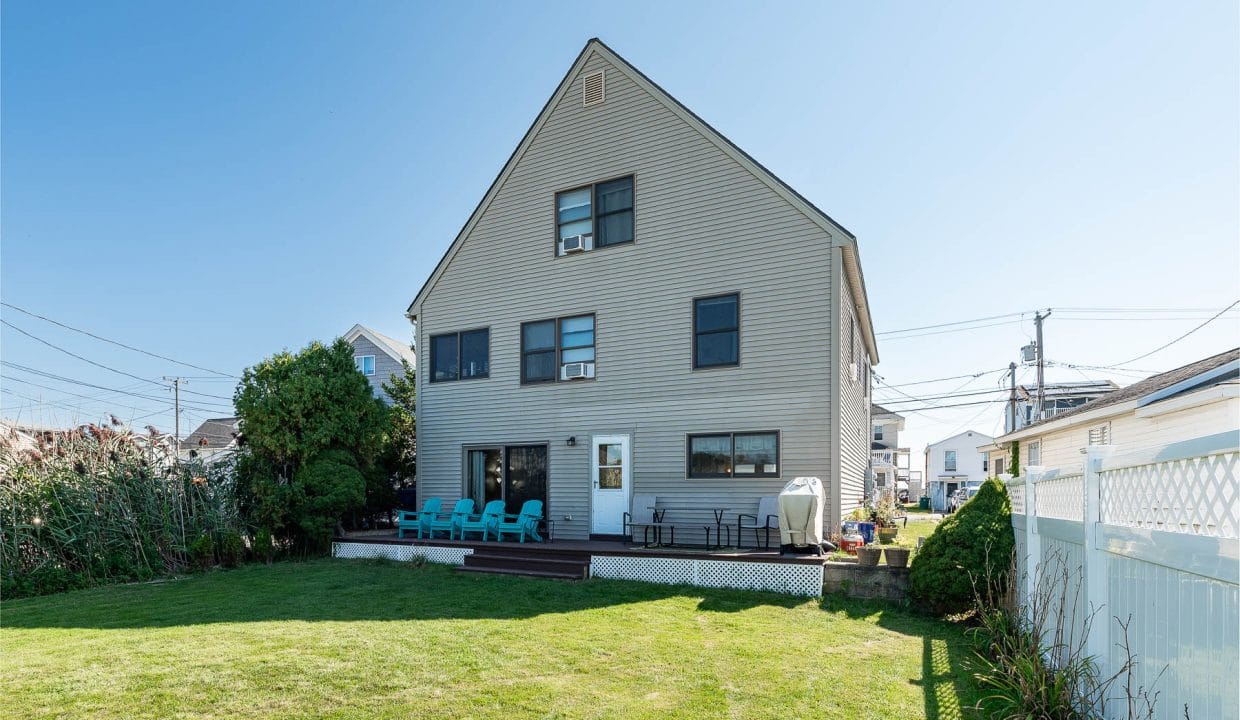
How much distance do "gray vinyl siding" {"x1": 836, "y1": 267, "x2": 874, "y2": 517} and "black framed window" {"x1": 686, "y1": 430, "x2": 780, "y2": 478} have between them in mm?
1169

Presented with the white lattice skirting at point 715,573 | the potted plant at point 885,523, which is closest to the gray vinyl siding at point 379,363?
the white lattice skirting at point 715,573

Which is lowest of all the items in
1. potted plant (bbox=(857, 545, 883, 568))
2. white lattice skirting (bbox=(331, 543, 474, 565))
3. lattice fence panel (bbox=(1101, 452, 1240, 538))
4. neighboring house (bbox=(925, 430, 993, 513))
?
neighboring house (bbox=(925, 430, 993, 513))

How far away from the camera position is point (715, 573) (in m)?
9.79

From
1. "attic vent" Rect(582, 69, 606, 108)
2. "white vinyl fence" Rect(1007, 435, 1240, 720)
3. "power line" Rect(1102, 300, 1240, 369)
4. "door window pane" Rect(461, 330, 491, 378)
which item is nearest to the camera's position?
"white vinyl fence" Rect(1007, 435, 1240, 720)

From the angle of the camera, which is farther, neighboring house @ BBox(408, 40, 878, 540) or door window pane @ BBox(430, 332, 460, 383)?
door window pane @ BBox(430, 332, 460, 383)

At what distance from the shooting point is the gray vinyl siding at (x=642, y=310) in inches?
439

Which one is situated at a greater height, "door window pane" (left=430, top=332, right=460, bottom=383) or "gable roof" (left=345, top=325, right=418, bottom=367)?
"gable roof" (left=345, top=325, right=418, bottom=367)

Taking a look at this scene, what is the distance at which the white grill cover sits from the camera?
960 cm

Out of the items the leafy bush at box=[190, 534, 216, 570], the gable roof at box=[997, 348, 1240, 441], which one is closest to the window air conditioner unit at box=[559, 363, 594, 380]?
the leafy bush at box=[190, 534, 216, 570]

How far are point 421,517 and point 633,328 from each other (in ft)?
19.0

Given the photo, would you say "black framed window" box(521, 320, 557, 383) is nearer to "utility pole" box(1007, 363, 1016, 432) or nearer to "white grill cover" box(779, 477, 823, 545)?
"white grill cover" box(779, 477, 823, 545)

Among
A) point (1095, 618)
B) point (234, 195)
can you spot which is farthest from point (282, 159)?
point (1095, 618)

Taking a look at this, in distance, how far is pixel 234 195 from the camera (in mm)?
17062

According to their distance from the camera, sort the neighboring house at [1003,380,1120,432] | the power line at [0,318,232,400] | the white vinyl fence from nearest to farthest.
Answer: the white vinyl fence → the power line at [0,318,232,400] → the neighboring house at [1003,380,1120,432]
